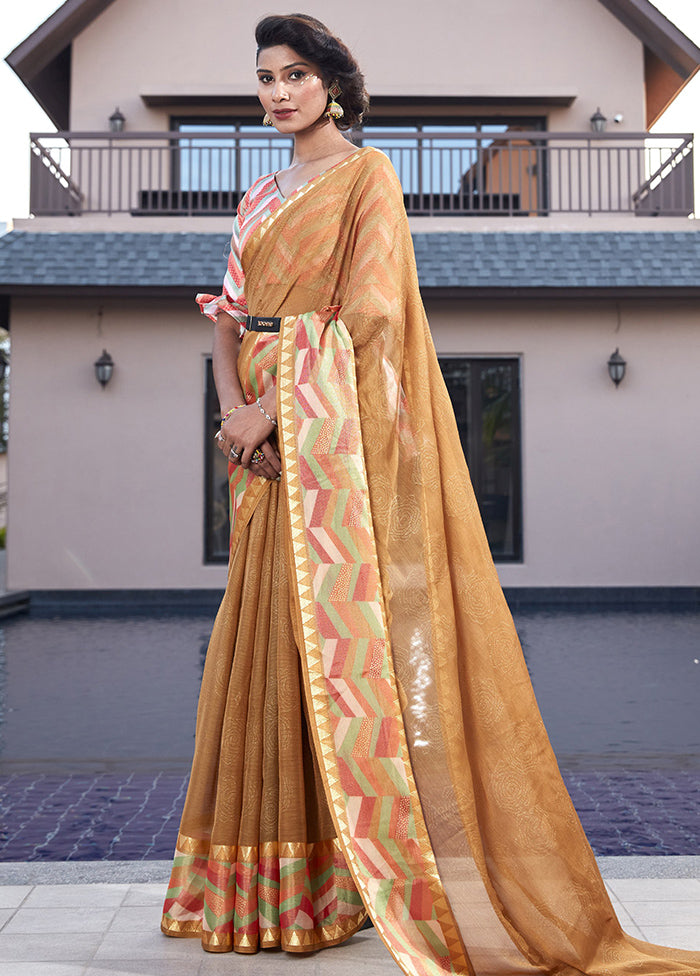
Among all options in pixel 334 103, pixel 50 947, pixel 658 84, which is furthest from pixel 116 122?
pixel 50 947

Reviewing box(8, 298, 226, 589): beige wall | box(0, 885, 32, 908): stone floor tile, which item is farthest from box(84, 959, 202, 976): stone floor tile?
box(8, 298, 226, 589): beige wall

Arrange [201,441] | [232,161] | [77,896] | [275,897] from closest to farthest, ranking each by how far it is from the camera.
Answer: [275,897]
[77,896]
[201,441]
[232,161]

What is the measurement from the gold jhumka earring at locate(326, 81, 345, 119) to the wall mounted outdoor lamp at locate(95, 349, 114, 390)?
32.1 feet

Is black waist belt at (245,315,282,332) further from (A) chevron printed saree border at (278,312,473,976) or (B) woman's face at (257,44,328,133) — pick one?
(B) woman's face at (257,44,328,133)

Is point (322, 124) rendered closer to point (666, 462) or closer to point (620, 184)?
point (666, 462)

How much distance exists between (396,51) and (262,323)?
12.2 m

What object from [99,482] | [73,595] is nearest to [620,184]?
[99,482]

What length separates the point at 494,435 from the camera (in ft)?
40.1

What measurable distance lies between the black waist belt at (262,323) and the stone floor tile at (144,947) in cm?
135

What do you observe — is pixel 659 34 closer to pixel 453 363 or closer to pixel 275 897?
pixel 453 363

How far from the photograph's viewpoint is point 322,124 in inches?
91.4

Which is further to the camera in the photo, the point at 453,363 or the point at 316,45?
the point at 453,363

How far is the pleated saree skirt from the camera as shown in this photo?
2.11 meters

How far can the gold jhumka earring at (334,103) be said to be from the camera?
2.30 metres
